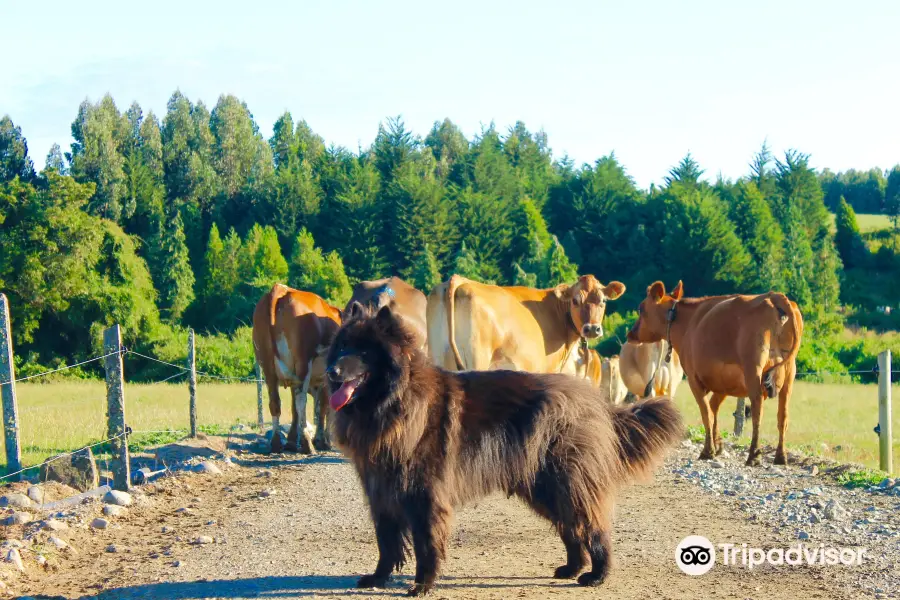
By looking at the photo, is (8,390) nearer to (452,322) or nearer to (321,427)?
(321,427)

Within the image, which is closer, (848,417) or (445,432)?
(445,432)

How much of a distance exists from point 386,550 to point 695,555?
2356mm

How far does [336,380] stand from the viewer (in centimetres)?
566

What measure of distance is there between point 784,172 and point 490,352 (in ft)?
205

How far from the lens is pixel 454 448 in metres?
5.91

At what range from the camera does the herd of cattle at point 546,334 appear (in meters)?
11.1

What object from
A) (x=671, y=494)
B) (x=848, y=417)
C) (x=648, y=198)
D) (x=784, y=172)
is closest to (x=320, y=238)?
(x=648, y=198)

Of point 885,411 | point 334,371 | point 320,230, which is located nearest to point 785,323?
point 885,411

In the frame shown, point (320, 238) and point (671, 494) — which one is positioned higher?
point (320, 238)

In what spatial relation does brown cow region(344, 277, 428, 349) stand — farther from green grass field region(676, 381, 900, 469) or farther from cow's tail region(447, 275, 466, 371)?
green grass field region(676, 381, 900, 469)

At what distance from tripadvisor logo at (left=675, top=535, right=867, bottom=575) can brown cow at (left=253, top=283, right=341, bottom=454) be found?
7.19 m

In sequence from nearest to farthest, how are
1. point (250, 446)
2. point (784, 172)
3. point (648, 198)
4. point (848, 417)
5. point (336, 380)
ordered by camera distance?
point (336, 380) → point (250, 446) → point (848, 417) → point (648, 198) → point (784, 172)

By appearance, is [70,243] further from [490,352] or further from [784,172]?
[784,172]

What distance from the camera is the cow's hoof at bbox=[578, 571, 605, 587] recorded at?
19.9ft
